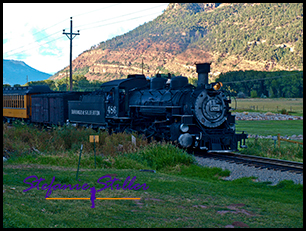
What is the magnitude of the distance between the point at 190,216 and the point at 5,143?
10.9 meters

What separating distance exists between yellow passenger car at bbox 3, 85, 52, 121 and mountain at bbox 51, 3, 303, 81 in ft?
242

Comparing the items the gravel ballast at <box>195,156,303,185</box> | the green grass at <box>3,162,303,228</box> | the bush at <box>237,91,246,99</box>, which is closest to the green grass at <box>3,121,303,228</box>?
the green grass at <box>3,162,303,228</box>

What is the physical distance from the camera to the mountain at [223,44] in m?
129

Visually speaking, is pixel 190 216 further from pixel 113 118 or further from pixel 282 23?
pixel 282 23

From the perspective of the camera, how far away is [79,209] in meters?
6.61

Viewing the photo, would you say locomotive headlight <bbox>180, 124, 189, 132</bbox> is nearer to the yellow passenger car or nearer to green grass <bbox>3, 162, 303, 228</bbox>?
green grass <bbox>3, 162, 303, 228</bbox>

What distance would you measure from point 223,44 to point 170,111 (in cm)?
14257

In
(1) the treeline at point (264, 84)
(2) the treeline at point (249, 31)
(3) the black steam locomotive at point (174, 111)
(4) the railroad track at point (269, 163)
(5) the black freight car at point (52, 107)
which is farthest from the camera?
(2) the treeline at point (249, 31)

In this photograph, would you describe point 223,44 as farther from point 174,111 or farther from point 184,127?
point 184,127

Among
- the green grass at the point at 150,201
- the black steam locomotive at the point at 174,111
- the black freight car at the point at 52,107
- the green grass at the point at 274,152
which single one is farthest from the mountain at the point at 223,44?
the green grass at the point at 150,201

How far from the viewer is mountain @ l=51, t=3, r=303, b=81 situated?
129m

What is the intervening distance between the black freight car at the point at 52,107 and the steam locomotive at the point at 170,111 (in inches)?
132

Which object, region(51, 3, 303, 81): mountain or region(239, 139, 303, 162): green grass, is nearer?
region(239, 139, 303, 162): green grass

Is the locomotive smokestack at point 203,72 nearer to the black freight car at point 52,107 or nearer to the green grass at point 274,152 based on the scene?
the green grass at point 274,152
